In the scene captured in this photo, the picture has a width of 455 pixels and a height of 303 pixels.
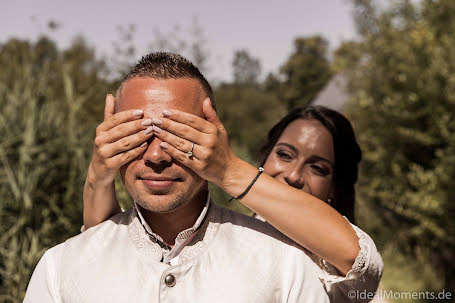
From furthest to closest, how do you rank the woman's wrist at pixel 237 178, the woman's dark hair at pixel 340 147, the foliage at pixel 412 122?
the foliage at pixel 412 122 < the woman's dark hair at pixel 340 147 < the woman's wrist at pixel 237 178

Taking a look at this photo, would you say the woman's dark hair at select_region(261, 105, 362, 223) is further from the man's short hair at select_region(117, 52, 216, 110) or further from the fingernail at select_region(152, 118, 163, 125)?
the fingernail at select_region(152, 118, 163, 125)

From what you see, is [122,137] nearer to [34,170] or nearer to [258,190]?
[258,190]

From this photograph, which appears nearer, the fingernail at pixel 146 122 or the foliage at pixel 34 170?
the fingernail at pixel 146 122

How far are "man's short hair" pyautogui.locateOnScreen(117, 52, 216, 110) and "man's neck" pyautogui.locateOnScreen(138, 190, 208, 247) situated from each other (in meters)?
0.46

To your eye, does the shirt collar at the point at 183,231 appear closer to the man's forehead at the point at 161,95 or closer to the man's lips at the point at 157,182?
the man's lips at the point at 157,182

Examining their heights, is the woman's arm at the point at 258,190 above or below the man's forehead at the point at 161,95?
below

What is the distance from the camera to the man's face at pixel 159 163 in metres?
1.60

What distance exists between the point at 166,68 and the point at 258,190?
23.2 inches

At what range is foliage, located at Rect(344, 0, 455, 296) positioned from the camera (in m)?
7.21

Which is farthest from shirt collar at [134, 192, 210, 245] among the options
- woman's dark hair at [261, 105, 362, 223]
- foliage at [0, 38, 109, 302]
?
foliage at [0, 38, 109, 302]

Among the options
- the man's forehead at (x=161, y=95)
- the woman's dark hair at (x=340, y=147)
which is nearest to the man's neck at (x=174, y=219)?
the man's forehead at (x=161, y=95)

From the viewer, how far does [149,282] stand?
1718 mm

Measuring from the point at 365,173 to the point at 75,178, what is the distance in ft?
24.2

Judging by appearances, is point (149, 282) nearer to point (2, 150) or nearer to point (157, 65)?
Answer: point (157, 65)
